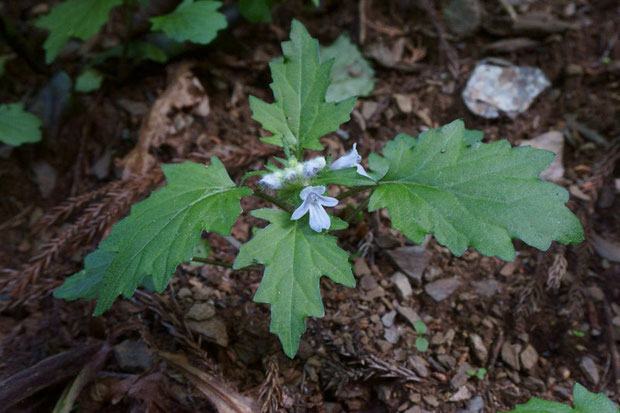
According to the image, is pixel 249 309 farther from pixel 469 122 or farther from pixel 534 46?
pixel 534 46

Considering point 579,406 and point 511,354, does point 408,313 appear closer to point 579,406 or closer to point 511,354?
point 511,354

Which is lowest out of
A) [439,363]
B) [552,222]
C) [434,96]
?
[439,363]

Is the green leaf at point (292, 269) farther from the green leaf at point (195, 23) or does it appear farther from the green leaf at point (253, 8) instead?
the green leaf at point (253, 8)

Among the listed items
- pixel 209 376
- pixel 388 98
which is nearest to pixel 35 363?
pixel 209 376

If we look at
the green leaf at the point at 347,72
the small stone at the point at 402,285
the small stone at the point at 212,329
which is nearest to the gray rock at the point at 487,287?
the small stone at the point at 402,285

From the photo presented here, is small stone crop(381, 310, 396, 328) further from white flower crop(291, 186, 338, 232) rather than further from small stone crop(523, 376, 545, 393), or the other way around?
white flower crop(291, 186, 338, 232)

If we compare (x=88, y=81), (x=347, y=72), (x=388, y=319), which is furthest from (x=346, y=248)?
(x=88, y=81)

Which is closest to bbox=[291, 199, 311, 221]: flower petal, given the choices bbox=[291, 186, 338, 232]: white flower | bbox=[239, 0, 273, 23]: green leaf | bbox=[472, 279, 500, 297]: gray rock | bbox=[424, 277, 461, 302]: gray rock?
bbox=[291, 186, 338, 232]: white flower
